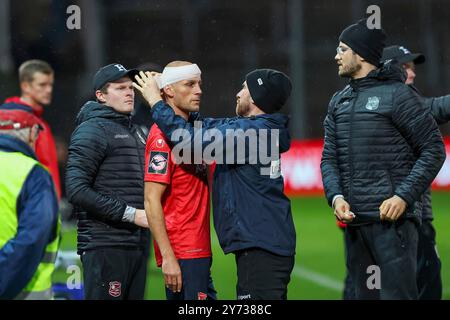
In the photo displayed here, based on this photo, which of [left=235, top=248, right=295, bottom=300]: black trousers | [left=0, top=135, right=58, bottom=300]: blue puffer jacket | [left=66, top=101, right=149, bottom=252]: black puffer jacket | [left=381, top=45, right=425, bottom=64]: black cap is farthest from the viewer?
[left=381, top=45, right=425, bottom=64]: black cap

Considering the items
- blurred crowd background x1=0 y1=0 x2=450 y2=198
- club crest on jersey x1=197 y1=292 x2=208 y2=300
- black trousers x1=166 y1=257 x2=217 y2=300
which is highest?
blurred crowd background x1=0 y1=0 x2=450 y2=198

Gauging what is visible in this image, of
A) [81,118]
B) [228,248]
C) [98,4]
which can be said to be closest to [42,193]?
[228,248]

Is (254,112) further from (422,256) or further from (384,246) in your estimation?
(422,256)

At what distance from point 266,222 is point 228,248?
0.86 feet

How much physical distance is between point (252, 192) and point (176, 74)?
820mm

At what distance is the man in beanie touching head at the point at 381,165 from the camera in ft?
19.3

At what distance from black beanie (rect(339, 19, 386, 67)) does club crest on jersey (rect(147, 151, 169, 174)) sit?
138 cm

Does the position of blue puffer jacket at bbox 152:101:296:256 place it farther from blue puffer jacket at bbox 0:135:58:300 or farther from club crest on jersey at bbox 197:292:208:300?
blue puffer jacket at bbox 0:135:58:300

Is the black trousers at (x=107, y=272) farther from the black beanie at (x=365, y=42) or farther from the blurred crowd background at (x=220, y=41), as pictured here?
the blurred crowd background at (x=220, y=41)

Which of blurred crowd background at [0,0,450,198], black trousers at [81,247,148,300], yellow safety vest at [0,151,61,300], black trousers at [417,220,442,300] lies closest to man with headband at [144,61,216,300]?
black trousers at [81,247,148,300]

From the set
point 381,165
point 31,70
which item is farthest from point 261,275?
point 31,70

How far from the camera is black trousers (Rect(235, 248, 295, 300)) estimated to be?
5.53m

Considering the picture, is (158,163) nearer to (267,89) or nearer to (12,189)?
(267,89)
